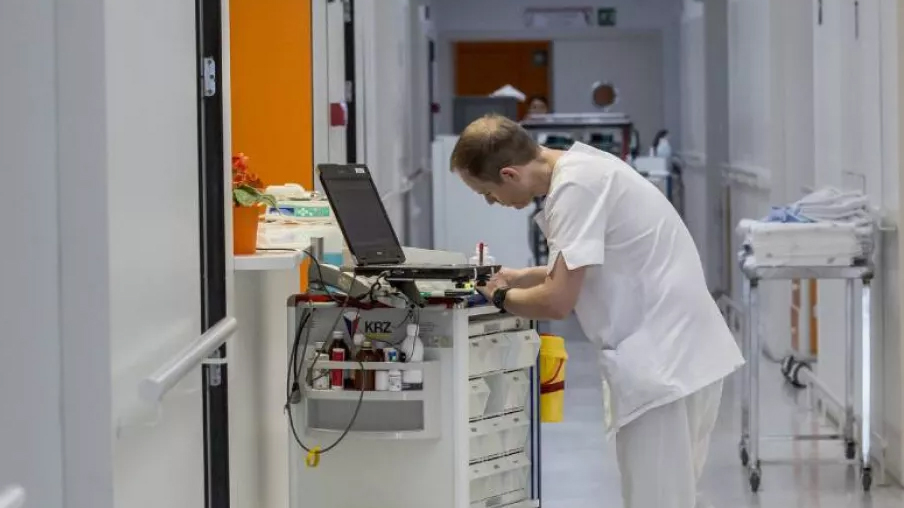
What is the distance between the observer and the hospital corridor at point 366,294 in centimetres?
208

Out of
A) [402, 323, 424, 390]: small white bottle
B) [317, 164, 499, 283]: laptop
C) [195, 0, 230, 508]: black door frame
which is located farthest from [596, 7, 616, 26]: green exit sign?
[195, 0, 230, 508]: black door frame

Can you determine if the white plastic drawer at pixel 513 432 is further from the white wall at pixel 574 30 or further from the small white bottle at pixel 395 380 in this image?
the white wall at pixel 574 30

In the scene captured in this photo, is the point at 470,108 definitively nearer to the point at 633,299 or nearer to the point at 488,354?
the point at 488,354

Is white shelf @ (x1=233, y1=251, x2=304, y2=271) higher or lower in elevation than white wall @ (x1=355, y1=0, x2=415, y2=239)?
lower

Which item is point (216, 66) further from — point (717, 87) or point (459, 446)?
point (717, 87)

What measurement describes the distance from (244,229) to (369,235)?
0.36 metres

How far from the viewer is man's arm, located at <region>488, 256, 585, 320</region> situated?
130 inches

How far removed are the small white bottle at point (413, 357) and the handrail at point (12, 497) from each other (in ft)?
6.23

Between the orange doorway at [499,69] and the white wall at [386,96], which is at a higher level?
the orange doorway at [499,69]

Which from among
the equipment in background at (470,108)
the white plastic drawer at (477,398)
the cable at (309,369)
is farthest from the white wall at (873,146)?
the equipment in background at (470,108)

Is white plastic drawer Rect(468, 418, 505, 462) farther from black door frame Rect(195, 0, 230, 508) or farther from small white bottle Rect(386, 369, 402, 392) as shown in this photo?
black door frame Rect(195, 0, 230, 508)

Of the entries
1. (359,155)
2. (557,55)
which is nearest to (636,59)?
(557,55)

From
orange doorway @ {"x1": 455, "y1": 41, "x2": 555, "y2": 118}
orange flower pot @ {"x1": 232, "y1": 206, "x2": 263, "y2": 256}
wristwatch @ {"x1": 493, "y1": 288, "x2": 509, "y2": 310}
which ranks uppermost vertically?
orange doorway @ {"x1": 455, "y1": 41, "x2": 555, "y2": 118}

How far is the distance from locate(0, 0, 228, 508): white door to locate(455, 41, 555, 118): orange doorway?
16.9 meters
